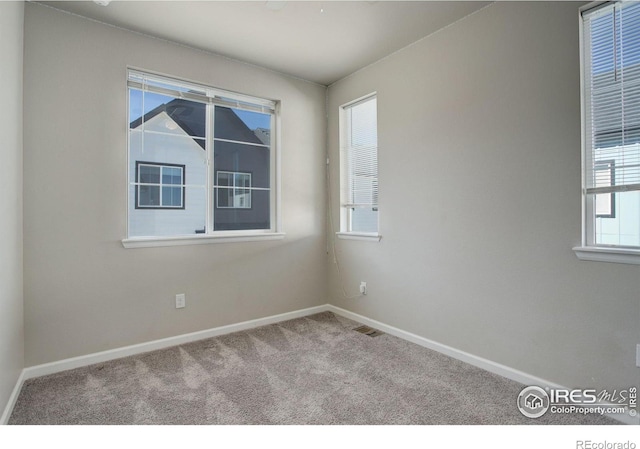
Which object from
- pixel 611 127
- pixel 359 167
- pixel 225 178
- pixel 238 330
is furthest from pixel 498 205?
pixel 238 330

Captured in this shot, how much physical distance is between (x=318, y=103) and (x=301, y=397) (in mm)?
2992

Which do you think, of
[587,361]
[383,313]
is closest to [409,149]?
[383,313]

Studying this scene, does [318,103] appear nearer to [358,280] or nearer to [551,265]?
[358,280]

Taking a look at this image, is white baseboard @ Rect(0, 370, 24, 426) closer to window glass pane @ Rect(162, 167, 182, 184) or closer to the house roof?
window glass pane @ Rect(162, 167, 182, 184)

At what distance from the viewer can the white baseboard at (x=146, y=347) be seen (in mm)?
2375

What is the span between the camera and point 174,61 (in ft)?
9.53

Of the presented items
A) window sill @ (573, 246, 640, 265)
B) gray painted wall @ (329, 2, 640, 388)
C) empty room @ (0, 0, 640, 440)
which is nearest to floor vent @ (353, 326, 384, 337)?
empty room @ (0, 0, 640, 440)

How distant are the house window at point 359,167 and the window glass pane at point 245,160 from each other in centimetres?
83

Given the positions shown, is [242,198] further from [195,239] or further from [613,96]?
[613,96]

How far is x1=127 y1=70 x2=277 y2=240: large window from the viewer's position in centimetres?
283

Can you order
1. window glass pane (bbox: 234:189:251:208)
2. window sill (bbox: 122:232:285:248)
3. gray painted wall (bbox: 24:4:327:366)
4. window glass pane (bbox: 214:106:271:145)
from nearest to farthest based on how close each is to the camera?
gray painted wall (bbox: 24:4:327:366) → window sill (bbox: 122:232:285:248) → window glass pane (bbox: 214:106:271:145) → window glass pane (bbox: 234:189:251:208)

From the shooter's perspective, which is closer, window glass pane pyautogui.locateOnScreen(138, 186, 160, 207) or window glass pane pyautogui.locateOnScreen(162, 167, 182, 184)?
window glass pane pyautogui.locateOnScreen(138, 186, 160, 207)

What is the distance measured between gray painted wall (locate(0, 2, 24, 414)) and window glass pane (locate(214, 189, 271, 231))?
57.2 inches

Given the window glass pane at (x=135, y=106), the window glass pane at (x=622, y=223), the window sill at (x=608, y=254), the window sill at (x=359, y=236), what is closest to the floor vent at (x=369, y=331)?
the window sill at (x=359, y=236)
